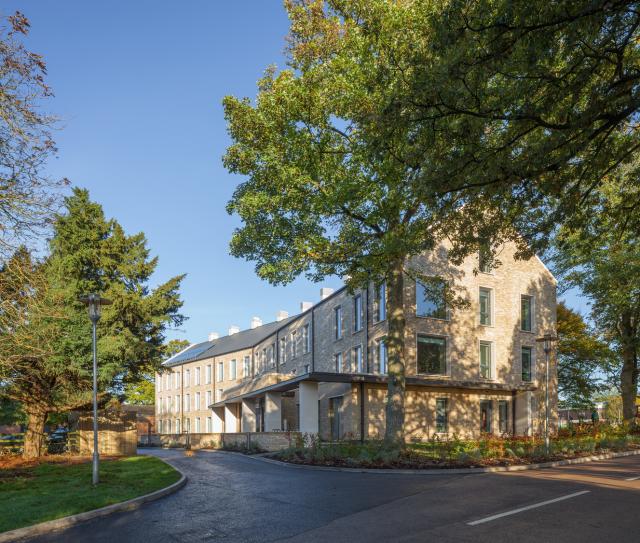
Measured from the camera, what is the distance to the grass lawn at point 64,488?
1043 cm

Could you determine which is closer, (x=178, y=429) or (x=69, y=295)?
(x=69, y=295)

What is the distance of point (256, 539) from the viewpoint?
27.4 ft

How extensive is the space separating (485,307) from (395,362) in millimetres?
15132

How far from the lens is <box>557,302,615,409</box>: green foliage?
42688 mm

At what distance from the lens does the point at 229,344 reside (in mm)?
62875

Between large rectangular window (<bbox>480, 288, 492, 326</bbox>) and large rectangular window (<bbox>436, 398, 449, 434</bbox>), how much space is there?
565cm

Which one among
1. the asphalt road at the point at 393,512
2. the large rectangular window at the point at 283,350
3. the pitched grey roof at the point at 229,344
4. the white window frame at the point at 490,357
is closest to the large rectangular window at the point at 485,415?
the white window frame at the point at 490,357

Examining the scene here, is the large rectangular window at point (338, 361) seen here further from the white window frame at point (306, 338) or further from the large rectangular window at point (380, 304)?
the large rectangular window at point (380, 304)

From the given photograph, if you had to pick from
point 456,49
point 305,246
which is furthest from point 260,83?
point 456,49

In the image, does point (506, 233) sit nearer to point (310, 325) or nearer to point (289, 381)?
Result: point (289, 381)

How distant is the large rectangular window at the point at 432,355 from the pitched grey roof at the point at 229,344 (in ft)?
81.0

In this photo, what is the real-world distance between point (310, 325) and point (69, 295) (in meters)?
20.9

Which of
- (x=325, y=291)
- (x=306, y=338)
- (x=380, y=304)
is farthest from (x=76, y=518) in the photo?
(x=325, y=291)

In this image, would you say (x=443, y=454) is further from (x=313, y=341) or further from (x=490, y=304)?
(x=313, y=341)
